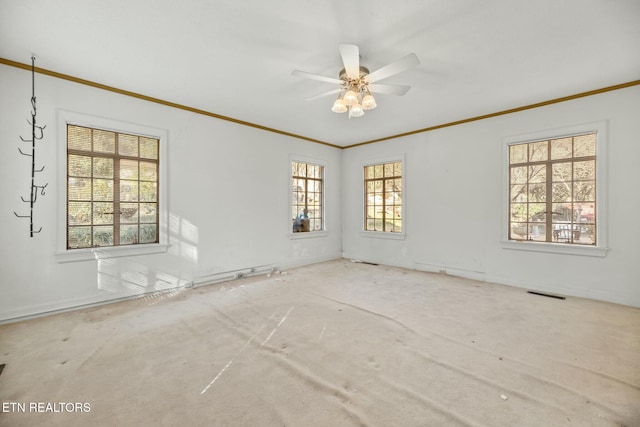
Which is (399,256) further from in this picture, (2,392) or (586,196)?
(2,392)

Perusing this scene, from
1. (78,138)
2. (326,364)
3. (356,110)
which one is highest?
(356,110)

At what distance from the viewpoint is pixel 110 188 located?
3.65m

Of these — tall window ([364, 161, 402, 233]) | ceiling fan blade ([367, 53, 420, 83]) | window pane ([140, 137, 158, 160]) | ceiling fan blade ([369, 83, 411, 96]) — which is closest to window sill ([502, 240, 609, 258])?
tall window ([364, 161, 402, 233])

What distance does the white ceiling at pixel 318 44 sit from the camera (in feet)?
7.14

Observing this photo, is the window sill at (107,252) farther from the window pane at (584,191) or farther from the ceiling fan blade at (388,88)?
the window pane at (584,191)

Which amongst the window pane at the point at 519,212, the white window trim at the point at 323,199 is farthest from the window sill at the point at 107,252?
the window pane at the point at 519,212

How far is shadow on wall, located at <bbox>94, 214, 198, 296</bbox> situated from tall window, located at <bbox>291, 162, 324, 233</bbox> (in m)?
2.27

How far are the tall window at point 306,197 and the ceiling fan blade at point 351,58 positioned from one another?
3401mm

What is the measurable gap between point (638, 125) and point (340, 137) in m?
4.49

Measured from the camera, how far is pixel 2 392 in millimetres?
1830

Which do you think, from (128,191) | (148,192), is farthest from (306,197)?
(128,191)

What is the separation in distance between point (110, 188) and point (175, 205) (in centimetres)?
82

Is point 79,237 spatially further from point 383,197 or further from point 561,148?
point 561,148

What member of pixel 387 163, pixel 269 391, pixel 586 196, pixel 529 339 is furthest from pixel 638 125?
pixel 269 391
